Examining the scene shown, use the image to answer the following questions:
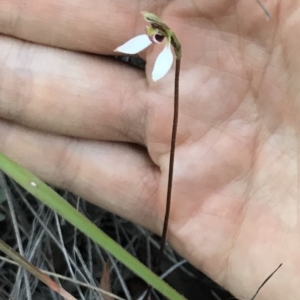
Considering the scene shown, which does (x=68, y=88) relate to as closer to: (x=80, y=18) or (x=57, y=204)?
(x=80, y=18)

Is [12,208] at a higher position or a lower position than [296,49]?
lower

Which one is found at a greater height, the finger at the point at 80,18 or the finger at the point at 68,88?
the finger at the point at 80,18

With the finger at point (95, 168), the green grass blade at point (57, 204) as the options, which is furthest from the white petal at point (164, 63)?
the finger at point (95, 168)

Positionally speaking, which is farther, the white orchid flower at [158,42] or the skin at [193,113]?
the skin at [193,113]

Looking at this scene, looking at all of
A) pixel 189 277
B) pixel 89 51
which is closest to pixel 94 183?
pixel 89 51

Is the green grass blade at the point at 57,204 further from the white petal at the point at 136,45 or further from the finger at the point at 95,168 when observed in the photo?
the finger at the point at 95,168

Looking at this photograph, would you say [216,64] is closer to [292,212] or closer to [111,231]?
[292,212]

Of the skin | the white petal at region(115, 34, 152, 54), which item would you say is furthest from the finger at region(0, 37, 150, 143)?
the white petal at region(115, 34, 152, 54)
